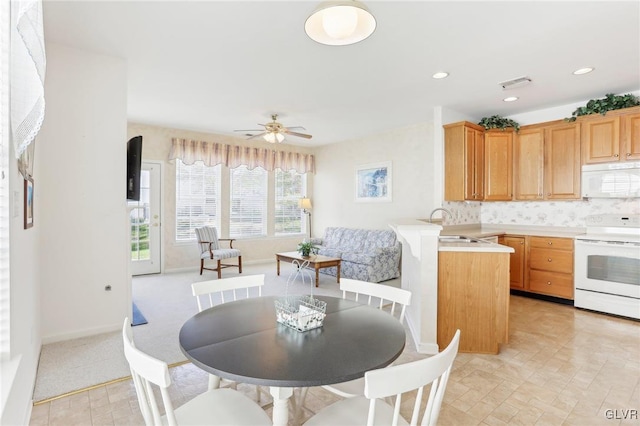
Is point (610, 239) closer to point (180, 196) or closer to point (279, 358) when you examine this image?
point (279, 358)

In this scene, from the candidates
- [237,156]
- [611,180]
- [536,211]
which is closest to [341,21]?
[611,180]

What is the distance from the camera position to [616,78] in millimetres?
3713

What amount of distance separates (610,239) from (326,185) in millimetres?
5197

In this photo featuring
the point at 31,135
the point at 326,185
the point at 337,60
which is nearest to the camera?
the point at 31,135

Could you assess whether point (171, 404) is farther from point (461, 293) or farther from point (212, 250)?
point (212, 250)

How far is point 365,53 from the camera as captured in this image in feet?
10.3

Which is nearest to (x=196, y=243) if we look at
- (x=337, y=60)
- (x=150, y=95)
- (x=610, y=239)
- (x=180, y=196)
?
(x=180, y=196)

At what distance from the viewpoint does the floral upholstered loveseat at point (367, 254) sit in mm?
5297

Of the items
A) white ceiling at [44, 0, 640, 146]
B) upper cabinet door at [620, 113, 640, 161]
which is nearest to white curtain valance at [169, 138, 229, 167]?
white ceiling at [44, 0, 640, 146]

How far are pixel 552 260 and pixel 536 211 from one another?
94 cm

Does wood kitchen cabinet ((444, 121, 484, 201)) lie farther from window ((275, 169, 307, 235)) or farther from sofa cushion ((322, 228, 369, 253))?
window ((275, 169, 307, 235))

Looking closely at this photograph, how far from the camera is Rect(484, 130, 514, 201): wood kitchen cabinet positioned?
5016 millimetres

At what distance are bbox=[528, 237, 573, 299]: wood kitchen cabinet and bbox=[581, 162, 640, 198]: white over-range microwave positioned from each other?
710 mm

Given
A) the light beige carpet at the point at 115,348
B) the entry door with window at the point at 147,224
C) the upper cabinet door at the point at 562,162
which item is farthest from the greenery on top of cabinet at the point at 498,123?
the entry door with window at the point at 147,224
